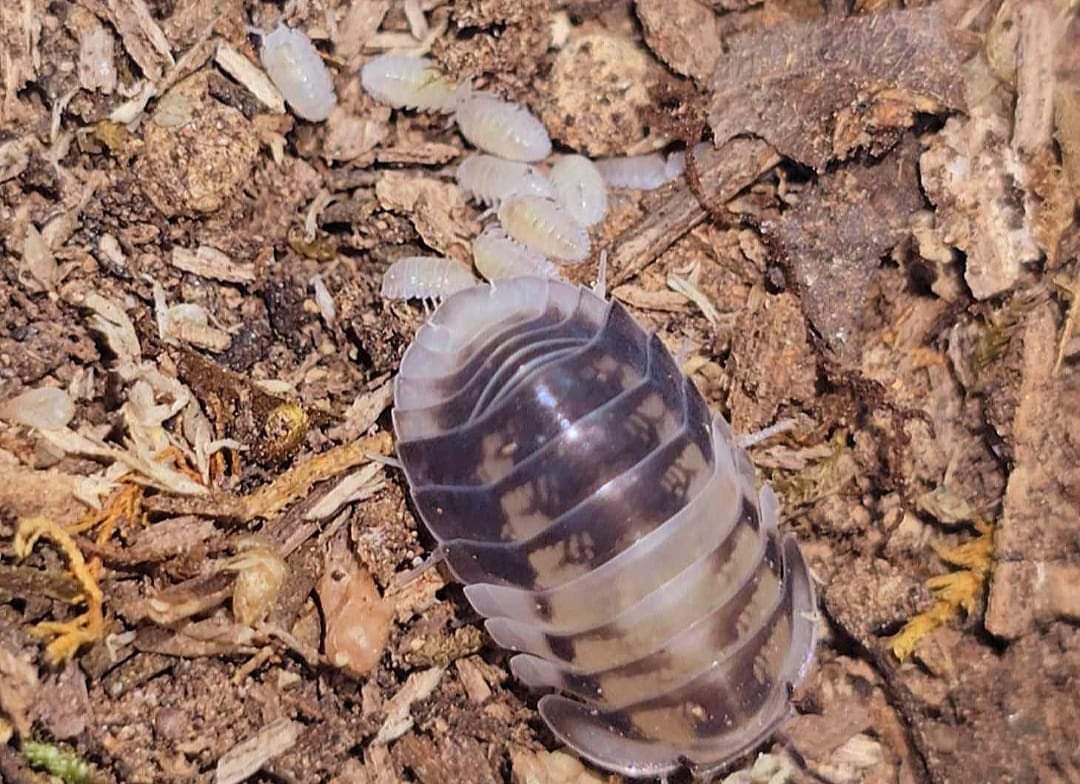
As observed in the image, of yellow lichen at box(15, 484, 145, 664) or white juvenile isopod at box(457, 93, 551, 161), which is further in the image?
white juvenile isopod at box(457, 93, 551, 161)

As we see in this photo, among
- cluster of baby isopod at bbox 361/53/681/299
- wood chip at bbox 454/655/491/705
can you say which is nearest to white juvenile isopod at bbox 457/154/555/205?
cluster of baby isopod at bbox 361/53/681/299

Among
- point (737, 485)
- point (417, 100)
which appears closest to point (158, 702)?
point (737, 485)

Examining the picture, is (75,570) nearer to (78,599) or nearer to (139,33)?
(78,599)

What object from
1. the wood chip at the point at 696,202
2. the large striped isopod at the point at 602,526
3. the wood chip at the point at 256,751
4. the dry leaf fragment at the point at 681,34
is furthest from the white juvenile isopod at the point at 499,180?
the wood chip at the point at 256,751

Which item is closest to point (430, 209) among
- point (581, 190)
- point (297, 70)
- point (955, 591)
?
point (581, 190)

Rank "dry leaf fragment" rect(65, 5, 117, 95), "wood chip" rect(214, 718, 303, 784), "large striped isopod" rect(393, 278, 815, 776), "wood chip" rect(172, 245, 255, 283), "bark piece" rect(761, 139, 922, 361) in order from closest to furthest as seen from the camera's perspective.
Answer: "large striped isopod" rect(393, 278, 815, 776), "wood chip" rect(214, 718, 303, 784), "dry leaf fragment" rect(65, 5, 117, 95), "wood chip" rect(172, 245, 255, 283), "bark piece" rect(761, 139, 922, 361)

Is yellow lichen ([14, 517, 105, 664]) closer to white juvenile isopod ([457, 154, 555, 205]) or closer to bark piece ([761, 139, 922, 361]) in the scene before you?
white juvenile isopod ([457, 154, 555, 205])

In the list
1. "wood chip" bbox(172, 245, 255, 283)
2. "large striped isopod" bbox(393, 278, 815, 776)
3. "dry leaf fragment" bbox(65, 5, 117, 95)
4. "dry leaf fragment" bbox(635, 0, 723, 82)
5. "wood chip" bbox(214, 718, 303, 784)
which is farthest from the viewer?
"dry leaf fragment" bbox(635, 0, 723, 82)
